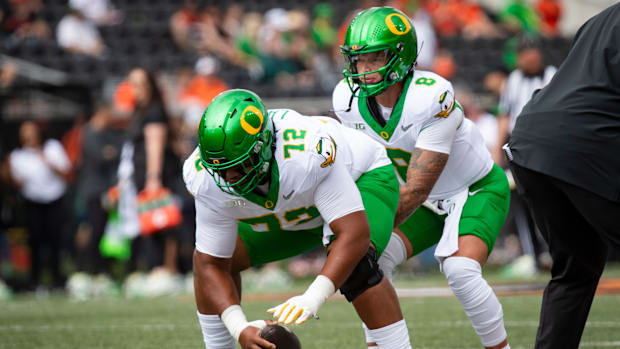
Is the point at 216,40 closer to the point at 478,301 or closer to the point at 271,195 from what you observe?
the point at 478,301

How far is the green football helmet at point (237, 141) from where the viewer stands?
123 inches

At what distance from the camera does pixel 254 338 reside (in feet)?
10.0

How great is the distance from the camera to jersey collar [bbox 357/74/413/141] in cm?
403

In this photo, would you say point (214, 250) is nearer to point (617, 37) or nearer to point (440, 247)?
point (440, 247)

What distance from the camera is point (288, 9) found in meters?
13.5

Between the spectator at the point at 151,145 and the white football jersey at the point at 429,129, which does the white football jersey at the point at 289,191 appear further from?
the spectator at the point at 151,145

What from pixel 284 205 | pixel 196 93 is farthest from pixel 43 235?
pixel 284 205


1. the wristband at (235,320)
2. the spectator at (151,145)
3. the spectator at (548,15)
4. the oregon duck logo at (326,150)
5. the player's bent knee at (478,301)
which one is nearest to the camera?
the wristband at (235,320)

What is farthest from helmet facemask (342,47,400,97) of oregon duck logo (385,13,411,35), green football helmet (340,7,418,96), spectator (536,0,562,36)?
spectator (536,0,562,36)

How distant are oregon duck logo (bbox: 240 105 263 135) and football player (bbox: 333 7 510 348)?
860 mm

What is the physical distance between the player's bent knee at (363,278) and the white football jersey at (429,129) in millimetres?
851

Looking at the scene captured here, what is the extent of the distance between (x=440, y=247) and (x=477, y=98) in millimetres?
7424

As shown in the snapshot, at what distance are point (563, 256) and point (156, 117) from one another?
5.50 m

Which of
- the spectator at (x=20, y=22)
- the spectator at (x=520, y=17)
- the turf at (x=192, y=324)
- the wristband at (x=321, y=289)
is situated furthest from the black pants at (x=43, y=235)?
the spectator at (x=520, y=17)
